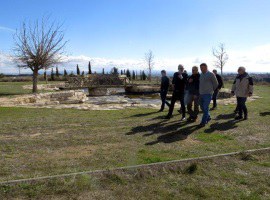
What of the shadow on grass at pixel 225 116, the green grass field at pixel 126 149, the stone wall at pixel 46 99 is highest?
the stone wall at pixel 46 99

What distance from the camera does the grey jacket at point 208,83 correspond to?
8.16 metres

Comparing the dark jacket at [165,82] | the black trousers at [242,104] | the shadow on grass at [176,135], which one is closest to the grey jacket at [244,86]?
the black trousers at [242,104]

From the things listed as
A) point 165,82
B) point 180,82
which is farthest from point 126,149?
point 165,82

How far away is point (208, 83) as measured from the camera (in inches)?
322

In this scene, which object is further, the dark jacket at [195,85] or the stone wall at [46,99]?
the stone wall at [46,99]

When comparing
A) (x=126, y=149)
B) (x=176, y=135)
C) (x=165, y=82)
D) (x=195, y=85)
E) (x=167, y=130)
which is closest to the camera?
(x=126, y=149)

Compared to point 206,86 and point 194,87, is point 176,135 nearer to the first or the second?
point 206,86

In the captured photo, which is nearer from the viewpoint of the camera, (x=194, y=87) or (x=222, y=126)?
(x=222, y=126)

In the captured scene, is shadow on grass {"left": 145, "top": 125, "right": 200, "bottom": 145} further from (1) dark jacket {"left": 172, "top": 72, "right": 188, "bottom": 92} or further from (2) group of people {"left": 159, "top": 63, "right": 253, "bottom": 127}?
(1) dark jacket {"left": 172, "top": 72, "right": 188, "bottom": 92}

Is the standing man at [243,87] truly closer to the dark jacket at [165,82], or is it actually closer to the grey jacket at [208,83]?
the grey jacket at [208,83]

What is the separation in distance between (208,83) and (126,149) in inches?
130

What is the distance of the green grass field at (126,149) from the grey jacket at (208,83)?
1.01 metres

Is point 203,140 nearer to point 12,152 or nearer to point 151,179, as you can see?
point 151,179

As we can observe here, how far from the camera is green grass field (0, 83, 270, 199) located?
13.9ft
